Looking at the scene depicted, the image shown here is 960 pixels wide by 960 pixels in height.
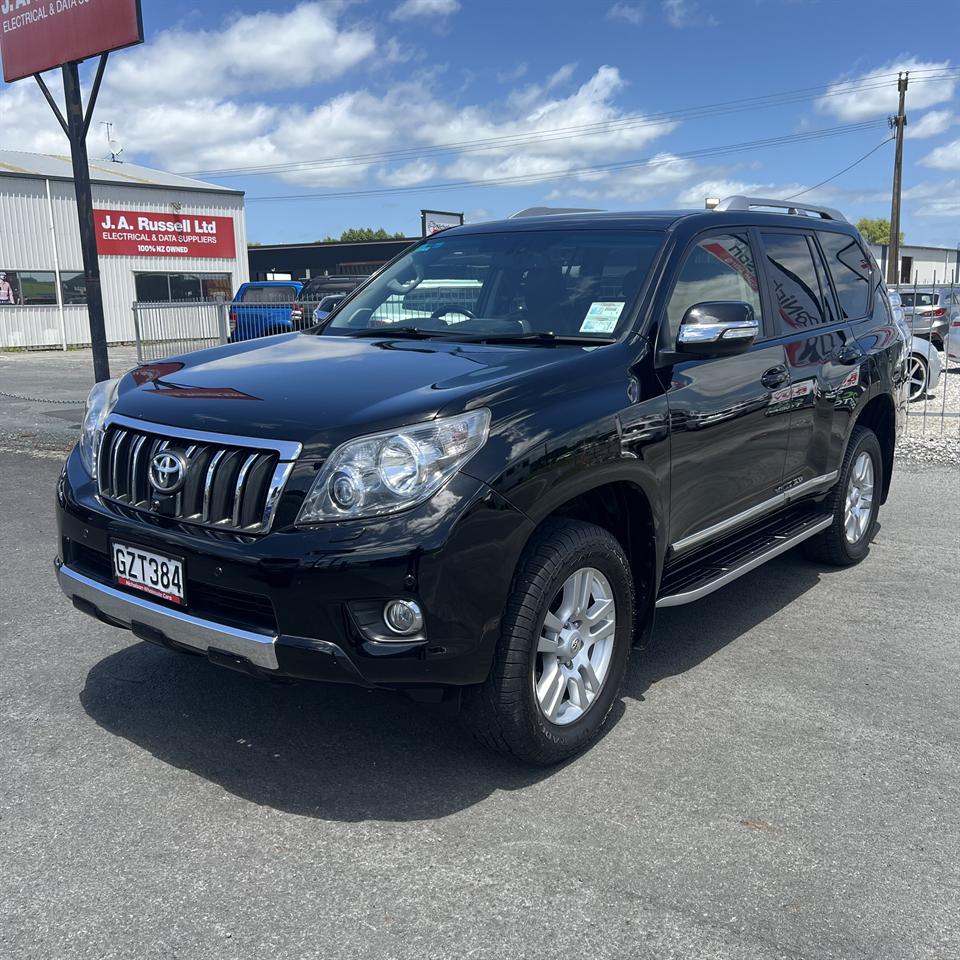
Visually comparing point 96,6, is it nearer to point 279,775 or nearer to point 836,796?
point 279,775

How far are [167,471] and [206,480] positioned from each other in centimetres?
18

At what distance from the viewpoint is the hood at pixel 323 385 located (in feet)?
10.0

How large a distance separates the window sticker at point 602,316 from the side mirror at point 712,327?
0.88 feet

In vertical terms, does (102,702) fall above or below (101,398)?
below

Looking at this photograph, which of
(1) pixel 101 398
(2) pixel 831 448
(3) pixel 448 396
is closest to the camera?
(3) pixel 448 396

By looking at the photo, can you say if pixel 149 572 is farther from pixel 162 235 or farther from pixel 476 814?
pixel 162 235

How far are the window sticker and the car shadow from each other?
152 cm

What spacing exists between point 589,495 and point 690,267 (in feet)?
4.15

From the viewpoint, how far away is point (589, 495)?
3.56 meters

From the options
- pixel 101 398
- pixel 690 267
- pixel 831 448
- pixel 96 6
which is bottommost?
pixel 831 448

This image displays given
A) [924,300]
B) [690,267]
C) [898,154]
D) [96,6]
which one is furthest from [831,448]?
[898,154]

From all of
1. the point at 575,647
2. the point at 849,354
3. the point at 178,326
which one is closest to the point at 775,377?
the point at 849,354

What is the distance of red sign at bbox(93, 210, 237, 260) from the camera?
105 feet

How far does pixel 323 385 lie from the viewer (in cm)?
337
